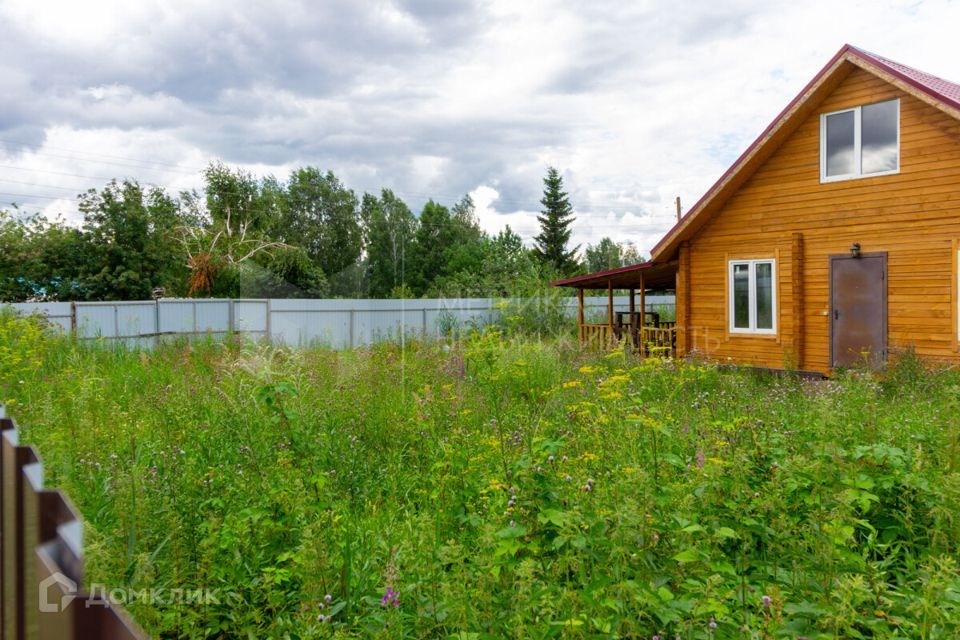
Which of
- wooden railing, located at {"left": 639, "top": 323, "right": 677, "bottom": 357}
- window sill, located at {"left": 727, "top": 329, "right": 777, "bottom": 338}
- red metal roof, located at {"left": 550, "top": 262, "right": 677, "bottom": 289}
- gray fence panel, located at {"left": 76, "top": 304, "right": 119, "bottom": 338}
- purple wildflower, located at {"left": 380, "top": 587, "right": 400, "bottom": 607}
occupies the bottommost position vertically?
purple wildflower, located at {"left": 380, "top": 587, "right": 400, "bottom": 607}

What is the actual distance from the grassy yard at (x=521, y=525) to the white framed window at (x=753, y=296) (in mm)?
7871

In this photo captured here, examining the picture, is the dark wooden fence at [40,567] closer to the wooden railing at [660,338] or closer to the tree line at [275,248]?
the wooden railing at [660,338]

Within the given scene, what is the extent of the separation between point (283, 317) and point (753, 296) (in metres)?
13.4

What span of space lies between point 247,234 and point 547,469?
145 feet

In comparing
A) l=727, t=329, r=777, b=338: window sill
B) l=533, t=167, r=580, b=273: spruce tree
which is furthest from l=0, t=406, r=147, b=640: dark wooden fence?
l=533, t=167, r=580, b=273: spruce tree

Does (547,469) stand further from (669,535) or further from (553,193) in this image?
(553,193)

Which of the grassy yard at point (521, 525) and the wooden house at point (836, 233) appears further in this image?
the wooden house at point (836, 233)

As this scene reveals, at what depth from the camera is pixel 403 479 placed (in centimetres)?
489

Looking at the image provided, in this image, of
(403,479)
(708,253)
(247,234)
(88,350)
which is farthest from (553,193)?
(403,479)

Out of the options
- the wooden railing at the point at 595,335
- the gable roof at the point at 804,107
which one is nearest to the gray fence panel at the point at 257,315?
the wooden railing at the point at 595,335

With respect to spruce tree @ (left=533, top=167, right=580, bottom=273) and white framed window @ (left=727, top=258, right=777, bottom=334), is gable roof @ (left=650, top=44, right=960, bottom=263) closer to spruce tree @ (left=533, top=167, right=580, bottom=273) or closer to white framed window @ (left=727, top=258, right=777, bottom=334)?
white framed window @ (left=727, top=258, right=777, bottom=334)

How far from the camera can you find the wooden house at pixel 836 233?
423 inches

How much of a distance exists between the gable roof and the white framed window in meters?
1.33

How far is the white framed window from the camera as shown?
1287 centimetres
